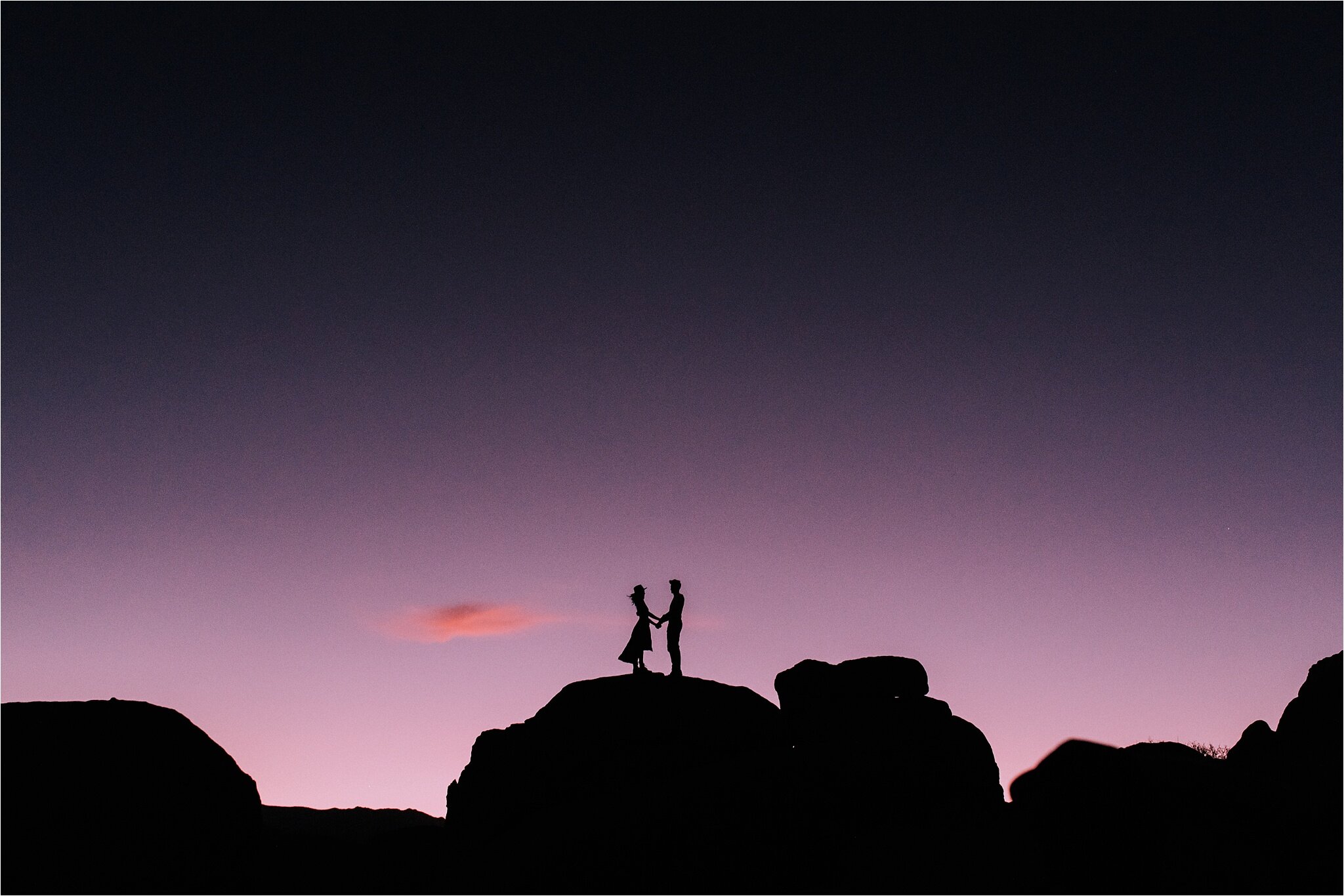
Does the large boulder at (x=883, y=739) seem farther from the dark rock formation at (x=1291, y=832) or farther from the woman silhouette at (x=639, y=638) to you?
the dark rock formation at (x=1291, y=832)

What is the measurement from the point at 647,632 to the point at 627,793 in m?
6.60

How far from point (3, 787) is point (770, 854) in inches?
670

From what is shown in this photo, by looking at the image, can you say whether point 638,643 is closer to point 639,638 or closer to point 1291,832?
point 639,638

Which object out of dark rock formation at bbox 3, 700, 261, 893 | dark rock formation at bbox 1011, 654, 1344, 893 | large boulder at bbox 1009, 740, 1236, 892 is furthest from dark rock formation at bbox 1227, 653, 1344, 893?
dark rock formation at bbox 3, 700, 261, 893

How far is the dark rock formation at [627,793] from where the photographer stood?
21.1 m

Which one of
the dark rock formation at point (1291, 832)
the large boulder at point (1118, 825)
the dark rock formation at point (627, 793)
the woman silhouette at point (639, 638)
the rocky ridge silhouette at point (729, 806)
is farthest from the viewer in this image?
the woman silhouette at point (639, 638)

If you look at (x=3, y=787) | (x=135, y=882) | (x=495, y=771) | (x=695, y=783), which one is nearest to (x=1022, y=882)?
(x=695, y=783)

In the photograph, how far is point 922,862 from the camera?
22406 mm

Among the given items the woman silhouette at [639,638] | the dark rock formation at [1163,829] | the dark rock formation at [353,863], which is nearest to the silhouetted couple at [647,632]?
the woman silhouette at [639,638]

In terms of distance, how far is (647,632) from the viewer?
97.5 feet

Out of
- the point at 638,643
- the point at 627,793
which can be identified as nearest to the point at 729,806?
the point at 627,793

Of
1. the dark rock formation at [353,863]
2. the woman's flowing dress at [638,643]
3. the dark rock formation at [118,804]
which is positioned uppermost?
the woman's flowing dress at [638,643]

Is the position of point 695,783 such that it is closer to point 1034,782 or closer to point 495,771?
point 495,771

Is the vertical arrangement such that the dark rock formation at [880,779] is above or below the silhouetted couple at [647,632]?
below
